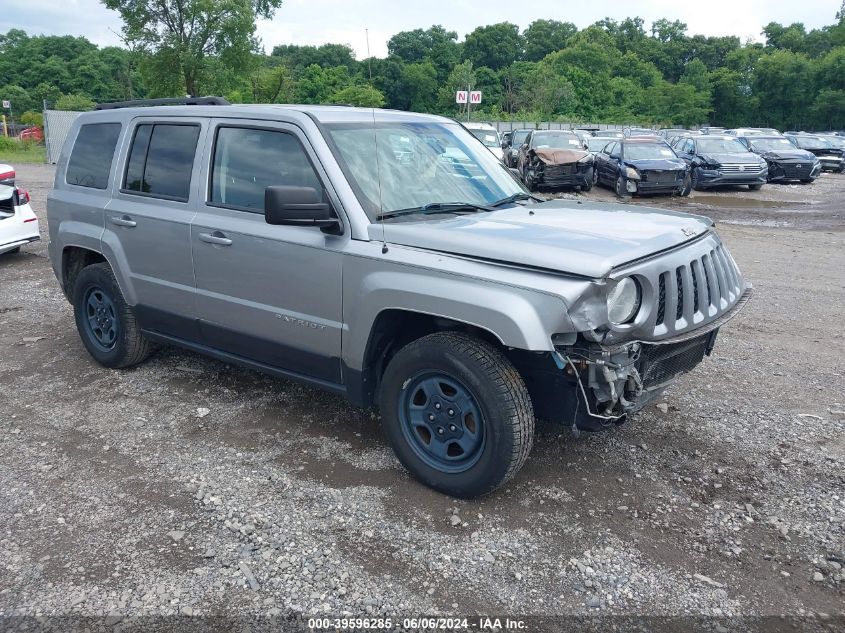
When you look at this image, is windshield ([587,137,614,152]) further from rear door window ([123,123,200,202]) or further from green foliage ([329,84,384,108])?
rear door window ([123,123,200,202])

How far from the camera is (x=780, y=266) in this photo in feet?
32.1

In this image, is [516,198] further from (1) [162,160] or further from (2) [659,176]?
(2) [659,176]

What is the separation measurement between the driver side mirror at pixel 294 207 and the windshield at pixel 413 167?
0.31m

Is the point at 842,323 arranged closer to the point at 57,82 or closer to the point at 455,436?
the point at 455,436

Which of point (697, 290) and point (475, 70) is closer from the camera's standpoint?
point (697, 290)

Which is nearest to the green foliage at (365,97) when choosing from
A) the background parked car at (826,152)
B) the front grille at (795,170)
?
the front grille at (795,170)

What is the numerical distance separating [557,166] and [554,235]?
52.6 ft

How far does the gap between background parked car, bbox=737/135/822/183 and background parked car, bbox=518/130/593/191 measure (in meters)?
7.35

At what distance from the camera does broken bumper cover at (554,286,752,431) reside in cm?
317

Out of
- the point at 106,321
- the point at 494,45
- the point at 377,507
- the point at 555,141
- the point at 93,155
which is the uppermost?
the point at 494,45

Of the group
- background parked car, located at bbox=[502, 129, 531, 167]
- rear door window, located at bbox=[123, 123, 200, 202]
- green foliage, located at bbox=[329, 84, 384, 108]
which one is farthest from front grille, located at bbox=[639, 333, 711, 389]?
background parked car, located at bbox=[502, 129, 531, 167]

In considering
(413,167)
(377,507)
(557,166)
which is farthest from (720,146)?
(377,507)

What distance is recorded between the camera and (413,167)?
419cm

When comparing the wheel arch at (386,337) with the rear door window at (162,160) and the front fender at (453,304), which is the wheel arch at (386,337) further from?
the rear door window at (162,160)
